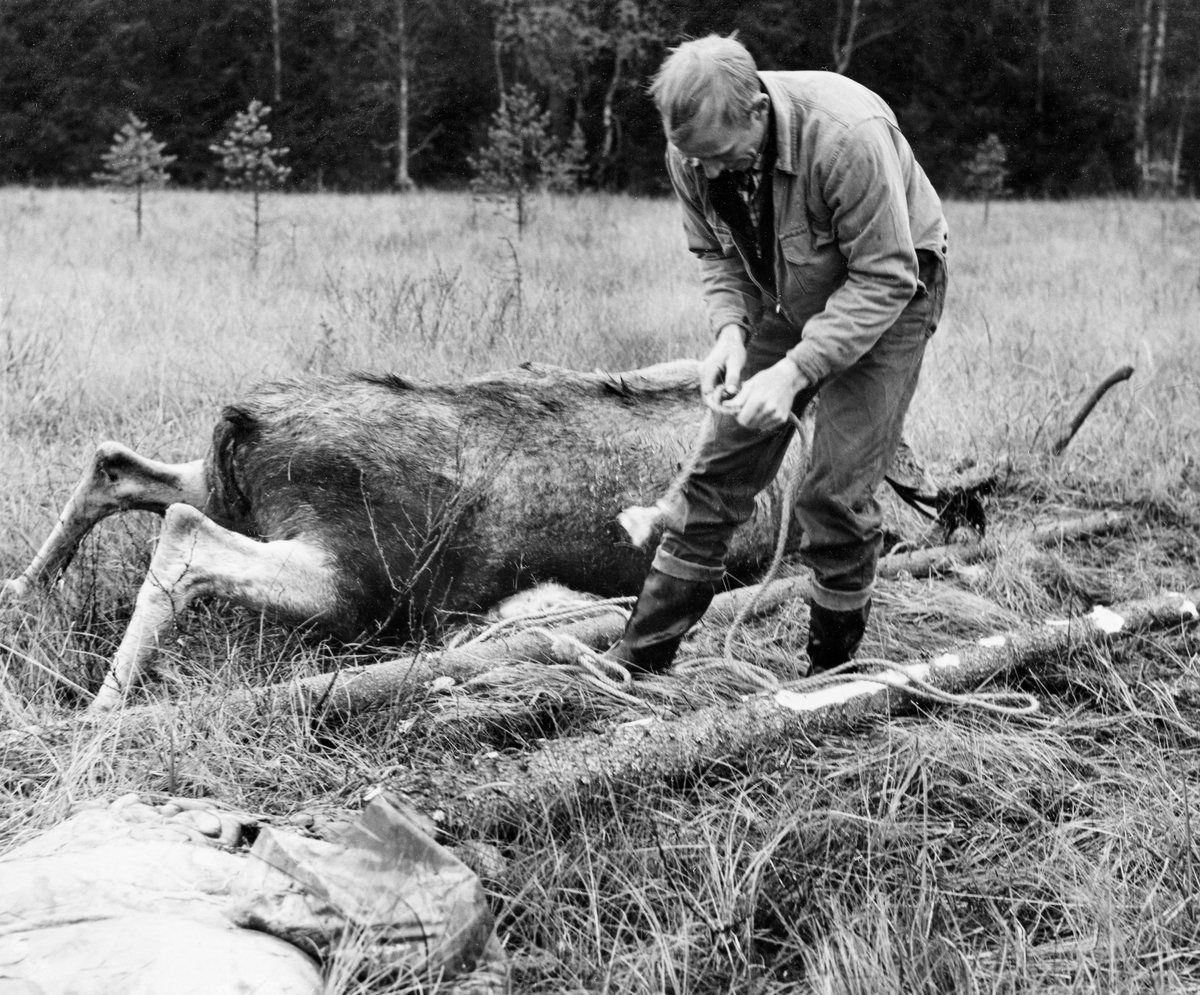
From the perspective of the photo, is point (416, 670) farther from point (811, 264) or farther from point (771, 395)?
point (811, 264)

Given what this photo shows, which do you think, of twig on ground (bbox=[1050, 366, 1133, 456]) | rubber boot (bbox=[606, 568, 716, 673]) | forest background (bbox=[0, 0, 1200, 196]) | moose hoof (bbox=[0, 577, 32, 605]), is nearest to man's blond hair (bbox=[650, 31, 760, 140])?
rubber boot (bbox=[606, 568, 716, 673])

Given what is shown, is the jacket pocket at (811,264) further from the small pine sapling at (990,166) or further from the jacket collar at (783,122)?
the small pine sapling at (990,166)

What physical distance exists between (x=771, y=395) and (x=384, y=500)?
141 centimetres

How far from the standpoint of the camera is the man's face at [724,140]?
2811mm

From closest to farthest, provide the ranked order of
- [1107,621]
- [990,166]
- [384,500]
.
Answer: [384,500] < [1107,621] < [990,166]


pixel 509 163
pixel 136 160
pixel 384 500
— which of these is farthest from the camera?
pixel 509 163

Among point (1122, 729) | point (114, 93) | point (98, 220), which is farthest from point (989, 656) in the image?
point (114, 93)

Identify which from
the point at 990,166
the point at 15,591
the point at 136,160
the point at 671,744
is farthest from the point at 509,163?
the point at 671,744

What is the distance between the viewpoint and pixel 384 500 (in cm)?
370

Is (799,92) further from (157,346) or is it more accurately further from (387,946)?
(157,346)

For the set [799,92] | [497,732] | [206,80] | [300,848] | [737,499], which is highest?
[206,80]

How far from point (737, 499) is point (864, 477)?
411 millimetres

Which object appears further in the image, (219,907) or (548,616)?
(548,616)

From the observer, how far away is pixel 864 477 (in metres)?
3.35
